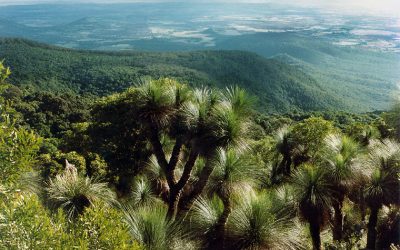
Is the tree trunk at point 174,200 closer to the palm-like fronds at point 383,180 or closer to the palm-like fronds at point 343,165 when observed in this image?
the palm-like fronds at point 343,165

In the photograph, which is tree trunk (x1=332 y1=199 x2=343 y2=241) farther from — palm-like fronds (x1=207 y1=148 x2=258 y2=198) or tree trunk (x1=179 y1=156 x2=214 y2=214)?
tree trunk (x1=179 y1=156 x2=214 y2=214)

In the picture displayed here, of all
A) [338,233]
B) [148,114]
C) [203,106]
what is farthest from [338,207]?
[148,114]

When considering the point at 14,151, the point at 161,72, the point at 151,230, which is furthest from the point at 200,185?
the point at 161,72

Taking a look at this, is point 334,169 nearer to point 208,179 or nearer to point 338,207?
point 338,207

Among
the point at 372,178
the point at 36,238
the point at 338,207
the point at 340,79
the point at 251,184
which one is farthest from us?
the point at 340,79

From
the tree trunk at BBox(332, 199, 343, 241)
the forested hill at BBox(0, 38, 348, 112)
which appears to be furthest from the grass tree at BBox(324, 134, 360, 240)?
the forested hill at BBox(0, 38, 348, 112)
